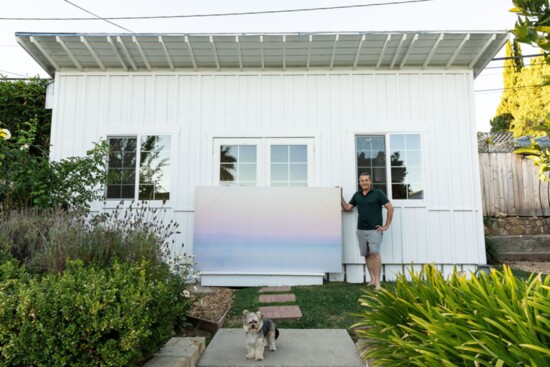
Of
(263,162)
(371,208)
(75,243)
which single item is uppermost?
(263,162)

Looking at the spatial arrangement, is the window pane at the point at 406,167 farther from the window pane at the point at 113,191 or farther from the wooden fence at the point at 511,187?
the window pane at the point at 113,191

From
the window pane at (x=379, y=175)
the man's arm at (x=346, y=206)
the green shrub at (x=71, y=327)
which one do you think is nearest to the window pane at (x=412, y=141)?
the window pane at (x=379, y=175)

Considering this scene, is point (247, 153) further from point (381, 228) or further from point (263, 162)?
point (381, 228)

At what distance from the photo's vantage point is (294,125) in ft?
20.0

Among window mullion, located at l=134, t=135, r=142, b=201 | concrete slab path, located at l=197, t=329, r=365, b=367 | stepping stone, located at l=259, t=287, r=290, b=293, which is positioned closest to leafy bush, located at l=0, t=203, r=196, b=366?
concrete slab path, located at l=197, t=329, r=365, b=367

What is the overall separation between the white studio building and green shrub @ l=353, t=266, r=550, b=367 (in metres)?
3.32

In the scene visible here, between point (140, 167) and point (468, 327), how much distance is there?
549cm

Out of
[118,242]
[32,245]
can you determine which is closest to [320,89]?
[118,242]

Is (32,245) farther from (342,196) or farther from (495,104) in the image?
(495,104)

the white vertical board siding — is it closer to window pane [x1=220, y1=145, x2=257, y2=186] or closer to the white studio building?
the white studio building

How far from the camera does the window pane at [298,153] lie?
6.07 metres

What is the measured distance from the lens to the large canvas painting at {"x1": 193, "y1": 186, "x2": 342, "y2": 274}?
18.0 ft

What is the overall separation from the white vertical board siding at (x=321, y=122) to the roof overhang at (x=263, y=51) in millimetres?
176

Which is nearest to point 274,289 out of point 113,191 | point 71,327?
point 113,191
